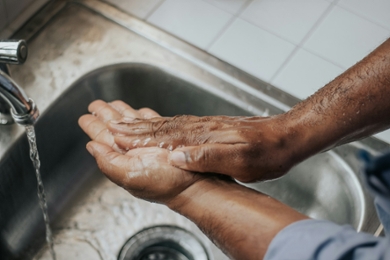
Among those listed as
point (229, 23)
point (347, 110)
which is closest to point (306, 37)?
point (229, 23)

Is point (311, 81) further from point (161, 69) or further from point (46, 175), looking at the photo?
point (46, 175)

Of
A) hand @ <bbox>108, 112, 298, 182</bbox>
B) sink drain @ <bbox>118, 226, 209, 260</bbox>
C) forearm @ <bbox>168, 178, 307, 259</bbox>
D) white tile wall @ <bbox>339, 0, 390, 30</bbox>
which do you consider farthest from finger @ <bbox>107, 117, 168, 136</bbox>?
white tile wall @ <bbox>339, 0, 390, 30</bbox>

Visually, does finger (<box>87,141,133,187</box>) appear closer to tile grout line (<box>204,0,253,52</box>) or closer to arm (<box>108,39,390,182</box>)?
arm (<box>108,39,390,182</box>)

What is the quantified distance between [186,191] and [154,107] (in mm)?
368

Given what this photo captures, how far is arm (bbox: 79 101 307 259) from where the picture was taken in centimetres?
54

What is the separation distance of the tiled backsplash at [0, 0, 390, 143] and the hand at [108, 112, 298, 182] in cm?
25

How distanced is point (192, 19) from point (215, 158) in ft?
1.44

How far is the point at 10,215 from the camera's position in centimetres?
82

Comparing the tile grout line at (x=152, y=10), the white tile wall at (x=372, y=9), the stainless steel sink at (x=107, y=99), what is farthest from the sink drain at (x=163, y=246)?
the white tile wall at (x=372, y=9)

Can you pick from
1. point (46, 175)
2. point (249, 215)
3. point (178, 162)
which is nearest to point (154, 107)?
point (46, 175)

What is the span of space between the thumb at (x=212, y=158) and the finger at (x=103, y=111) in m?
0.23

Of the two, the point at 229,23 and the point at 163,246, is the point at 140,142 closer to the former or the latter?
the point at 163,246

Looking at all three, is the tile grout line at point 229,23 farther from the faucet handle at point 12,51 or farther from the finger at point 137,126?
the faucet handle at point 12,51

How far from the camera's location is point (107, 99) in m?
0.94
